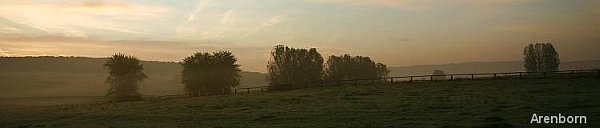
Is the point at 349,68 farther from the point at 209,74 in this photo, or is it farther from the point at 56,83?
the point at 56,83

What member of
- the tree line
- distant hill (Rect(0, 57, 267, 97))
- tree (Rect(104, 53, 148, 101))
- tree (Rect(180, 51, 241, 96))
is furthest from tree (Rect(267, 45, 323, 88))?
distant hill (Rect(0, 57, 267, 97))

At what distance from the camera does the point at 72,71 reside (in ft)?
651

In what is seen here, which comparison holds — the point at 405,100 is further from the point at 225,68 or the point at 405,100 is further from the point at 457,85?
the point at 225,68

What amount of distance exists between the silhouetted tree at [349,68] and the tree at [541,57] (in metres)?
32.2

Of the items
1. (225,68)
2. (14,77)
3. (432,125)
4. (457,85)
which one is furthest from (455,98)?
(14,77)

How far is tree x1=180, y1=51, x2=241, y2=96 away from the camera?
81519 mm

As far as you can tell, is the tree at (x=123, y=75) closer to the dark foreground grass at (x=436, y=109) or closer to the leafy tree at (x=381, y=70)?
the dark foreground grass at (x=436, y=109)

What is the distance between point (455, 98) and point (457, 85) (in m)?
12.5

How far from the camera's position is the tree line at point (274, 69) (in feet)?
269

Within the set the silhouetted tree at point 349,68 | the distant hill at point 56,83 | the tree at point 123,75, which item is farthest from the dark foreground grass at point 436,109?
the distant hill at point 56,83

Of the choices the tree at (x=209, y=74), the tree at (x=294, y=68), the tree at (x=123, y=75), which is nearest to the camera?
the tree at (x=209, y=74)

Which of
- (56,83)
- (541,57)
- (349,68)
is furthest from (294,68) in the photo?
(56,83)

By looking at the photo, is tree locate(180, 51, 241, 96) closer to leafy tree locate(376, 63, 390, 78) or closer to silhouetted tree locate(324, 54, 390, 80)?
silhouetted tree locate(324, 54, 390, 80)

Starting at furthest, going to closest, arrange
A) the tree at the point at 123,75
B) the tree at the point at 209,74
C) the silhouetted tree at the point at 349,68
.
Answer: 1. the silhouetted tree at the point at 349,68
2. the tree at the point at 123,75
3. the tree at the point at 209,74
